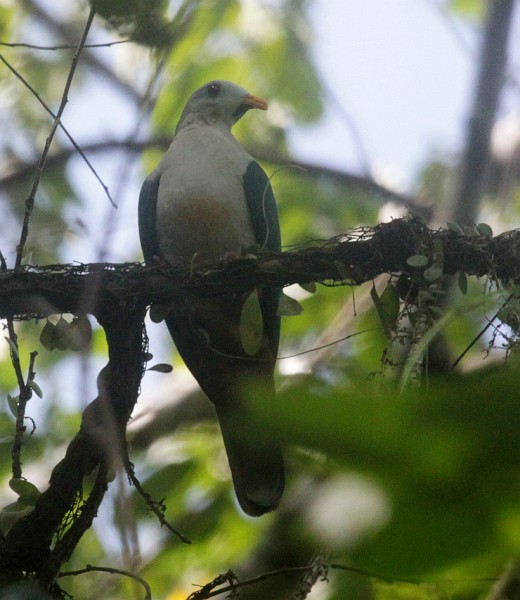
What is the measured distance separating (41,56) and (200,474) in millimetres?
5062

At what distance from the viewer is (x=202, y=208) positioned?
3684 millimetres

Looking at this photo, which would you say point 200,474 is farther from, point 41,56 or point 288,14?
point 41,56

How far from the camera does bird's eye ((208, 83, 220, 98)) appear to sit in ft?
15.6

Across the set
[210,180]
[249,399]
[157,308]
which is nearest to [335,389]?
[249,399]

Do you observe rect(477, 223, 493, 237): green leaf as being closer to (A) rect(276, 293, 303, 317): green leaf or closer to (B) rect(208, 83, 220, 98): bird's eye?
(A) rect(276, 293, 303, 317): green leaf

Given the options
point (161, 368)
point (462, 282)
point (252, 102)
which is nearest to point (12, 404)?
point (161, 368)

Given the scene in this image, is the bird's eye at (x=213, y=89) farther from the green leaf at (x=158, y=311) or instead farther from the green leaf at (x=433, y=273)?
the green leaf at (x=433, y=273)

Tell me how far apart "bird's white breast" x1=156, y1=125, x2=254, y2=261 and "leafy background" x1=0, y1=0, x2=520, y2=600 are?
314 mm

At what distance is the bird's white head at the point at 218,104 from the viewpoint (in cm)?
462

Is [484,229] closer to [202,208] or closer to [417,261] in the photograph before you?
[417,261]

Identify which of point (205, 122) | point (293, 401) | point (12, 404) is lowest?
point (293, 401)

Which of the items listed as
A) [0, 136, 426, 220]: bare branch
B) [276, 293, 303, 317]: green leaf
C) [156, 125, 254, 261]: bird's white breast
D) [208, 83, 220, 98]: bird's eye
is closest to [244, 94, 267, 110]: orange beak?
[208, 83, 220, 98]: bird's eye

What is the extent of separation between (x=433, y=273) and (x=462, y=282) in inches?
6.6

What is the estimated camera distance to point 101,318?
9.02 feet
